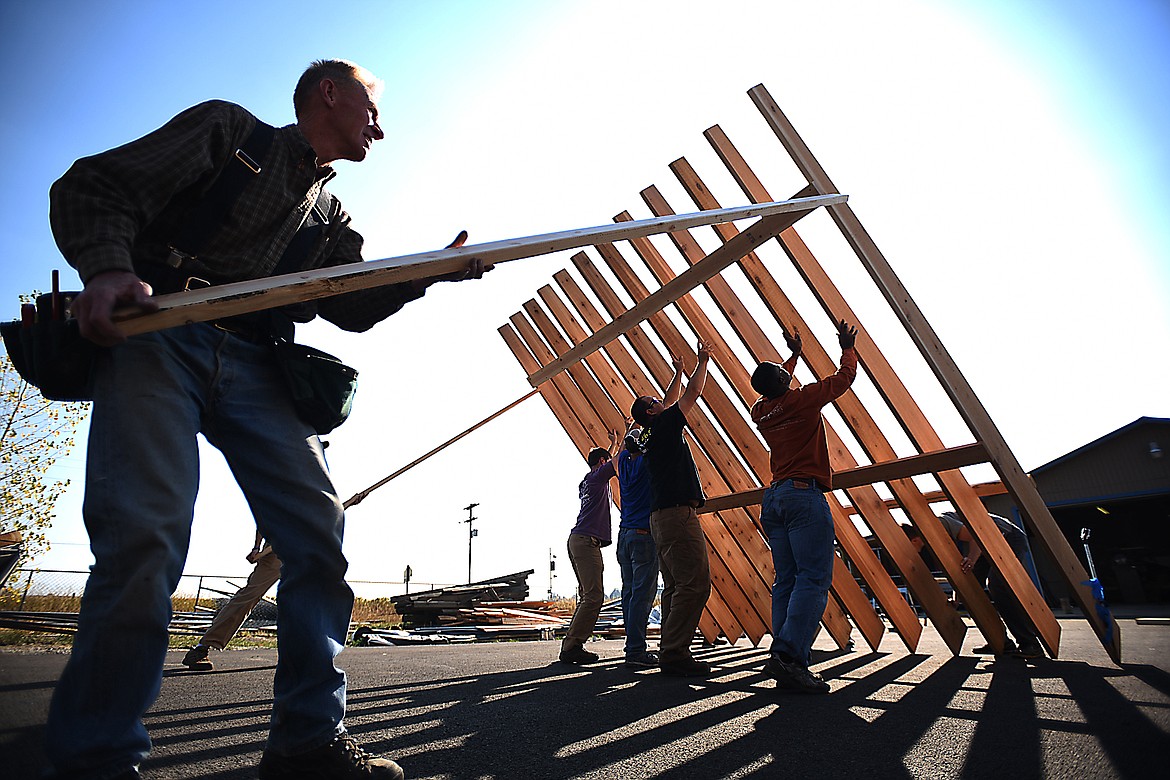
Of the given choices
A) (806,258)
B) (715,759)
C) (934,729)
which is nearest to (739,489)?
(806,258)

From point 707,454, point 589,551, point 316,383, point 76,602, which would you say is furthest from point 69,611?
point 316,383

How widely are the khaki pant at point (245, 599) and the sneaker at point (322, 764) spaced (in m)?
3.25

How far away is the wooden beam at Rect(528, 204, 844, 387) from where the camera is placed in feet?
13.3

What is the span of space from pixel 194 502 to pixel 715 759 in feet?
4.84

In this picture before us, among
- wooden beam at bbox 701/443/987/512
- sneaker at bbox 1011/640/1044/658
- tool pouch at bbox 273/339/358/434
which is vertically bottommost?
sneaker at bbox 1011/640/1044/658

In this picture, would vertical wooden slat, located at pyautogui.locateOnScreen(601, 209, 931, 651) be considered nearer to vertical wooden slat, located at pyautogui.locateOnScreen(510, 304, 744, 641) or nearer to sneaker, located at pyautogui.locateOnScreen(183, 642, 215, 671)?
vertical wooden slat, located at pyautogui.locateOnScreen(510, 304, 744, 641)

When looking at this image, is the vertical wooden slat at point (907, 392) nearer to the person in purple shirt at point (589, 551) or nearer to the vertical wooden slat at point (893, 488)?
the vertical wooden slat at point (893, 488)

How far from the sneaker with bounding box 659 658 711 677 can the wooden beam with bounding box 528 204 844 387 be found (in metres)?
2.23

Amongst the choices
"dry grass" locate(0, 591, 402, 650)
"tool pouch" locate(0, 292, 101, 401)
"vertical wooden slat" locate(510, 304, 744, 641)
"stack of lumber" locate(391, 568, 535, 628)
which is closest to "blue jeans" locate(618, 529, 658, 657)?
"vertical wooden slat" locate(510, 304, 744, 641)

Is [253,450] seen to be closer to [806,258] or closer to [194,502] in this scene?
[194,502]

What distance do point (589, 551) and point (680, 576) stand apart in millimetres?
1334

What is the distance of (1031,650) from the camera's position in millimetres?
4379

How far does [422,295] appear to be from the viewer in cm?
194

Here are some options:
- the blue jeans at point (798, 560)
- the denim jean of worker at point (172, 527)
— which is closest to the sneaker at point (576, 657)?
the blue jeans at point (798, 560)
